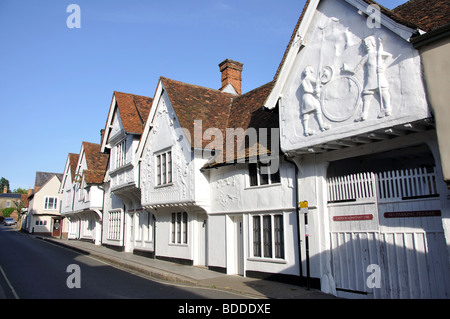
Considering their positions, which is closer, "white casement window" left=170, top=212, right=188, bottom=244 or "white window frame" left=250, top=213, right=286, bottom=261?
"white window frame" left=250, top=213, right=286, bottom=261

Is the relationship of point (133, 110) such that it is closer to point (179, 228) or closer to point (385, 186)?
point (179, 228)

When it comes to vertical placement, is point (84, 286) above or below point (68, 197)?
below

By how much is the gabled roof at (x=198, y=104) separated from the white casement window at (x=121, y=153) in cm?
658

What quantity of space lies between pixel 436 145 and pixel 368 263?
3.51 metres

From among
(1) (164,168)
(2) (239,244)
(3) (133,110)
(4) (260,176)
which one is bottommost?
(2) (239,244)

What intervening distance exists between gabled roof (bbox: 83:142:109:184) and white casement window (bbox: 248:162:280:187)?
18.9 m

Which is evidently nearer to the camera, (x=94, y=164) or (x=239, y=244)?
(x=239, y=244)

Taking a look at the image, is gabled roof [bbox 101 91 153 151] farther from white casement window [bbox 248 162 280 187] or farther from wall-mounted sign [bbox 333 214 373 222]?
wall-mounted sign [bbox 333 214 373 222]

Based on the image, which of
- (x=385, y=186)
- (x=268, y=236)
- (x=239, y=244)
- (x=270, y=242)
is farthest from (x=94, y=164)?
(x=385, y=186)

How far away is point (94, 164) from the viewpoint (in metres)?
32.1

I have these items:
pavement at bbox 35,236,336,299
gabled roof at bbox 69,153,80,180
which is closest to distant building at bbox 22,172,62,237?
gabled roof at bbox 69,153,80,180

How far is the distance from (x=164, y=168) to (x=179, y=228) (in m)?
3.13

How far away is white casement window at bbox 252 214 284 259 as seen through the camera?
39.4 ft
